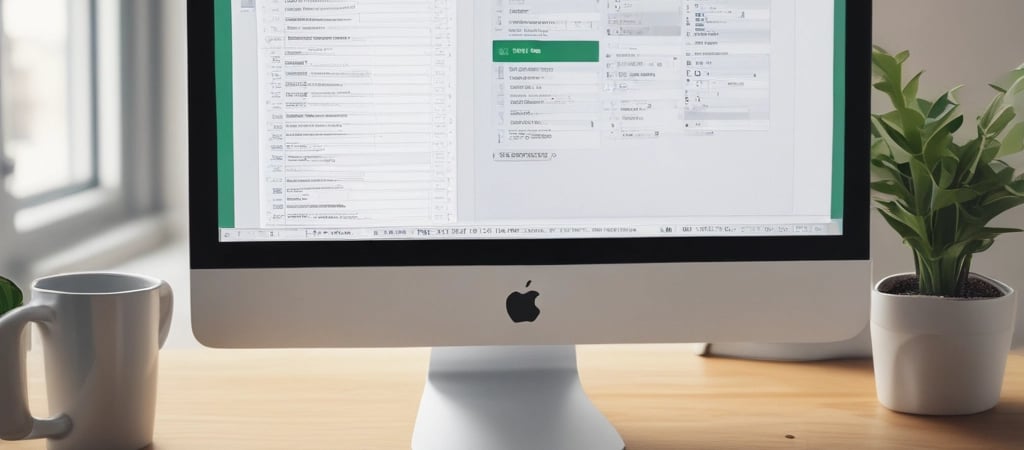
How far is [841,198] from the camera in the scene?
0.70 meters

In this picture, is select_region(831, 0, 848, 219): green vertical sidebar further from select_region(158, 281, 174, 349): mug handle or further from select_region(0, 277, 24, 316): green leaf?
select_region(0, 277, 24, 316): green leaf


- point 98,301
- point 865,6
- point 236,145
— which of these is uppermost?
point 865,6

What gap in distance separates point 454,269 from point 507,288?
0.04 m

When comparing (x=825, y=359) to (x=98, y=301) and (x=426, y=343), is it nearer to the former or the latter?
(x=426, y=343)

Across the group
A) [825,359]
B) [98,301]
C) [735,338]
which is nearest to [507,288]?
[735,338]

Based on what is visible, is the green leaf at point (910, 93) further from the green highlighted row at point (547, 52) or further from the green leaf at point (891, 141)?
the green highlighted row at point (547, 52)

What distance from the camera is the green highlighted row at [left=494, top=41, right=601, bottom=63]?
0.67 metres

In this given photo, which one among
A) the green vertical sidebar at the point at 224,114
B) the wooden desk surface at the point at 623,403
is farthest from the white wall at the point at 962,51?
the green vertical sidebar at the point at 224,114

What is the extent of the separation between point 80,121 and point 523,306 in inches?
76.9

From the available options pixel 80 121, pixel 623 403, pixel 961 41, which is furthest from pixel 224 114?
pixel 80 121

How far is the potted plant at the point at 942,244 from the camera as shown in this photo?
77 centimetres

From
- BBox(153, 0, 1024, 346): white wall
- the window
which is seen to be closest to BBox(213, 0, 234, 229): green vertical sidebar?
BBox(153, 0, 1024, 346): white wall

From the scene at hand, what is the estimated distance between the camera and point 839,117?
697mm

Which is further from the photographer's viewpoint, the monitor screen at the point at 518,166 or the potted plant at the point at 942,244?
the potted plant at the point at 942,244
